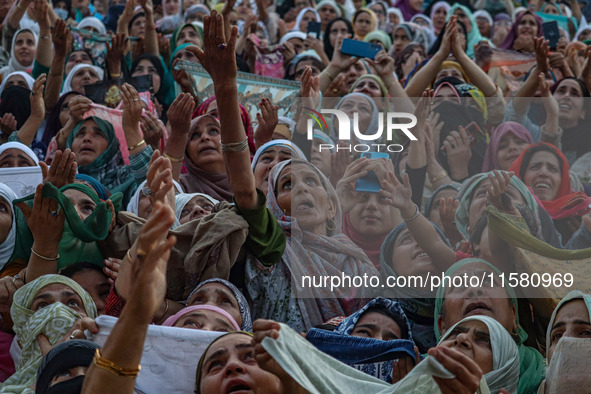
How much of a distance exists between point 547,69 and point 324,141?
1927mm

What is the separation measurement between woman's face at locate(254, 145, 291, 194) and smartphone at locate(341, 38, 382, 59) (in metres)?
1.93

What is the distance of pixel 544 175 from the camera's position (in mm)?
5434

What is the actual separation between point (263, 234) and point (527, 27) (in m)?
5.18

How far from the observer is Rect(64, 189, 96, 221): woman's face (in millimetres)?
4680

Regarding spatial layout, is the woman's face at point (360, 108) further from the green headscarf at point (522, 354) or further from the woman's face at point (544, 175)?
the green headscarf at point (522, 354)

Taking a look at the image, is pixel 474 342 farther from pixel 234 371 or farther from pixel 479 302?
pixel 234 371

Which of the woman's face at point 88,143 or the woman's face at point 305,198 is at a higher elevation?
the woman's face at point 305,198

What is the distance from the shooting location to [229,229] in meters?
4.23

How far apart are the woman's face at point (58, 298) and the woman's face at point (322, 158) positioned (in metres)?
1.60

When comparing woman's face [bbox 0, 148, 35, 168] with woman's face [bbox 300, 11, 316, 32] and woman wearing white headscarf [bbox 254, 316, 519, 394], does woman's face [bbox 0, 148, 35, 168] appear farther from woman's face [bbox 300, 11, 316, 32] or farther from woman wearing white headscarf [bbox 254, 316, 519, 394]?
woman's face [bbox 300, 11, 316, 32]

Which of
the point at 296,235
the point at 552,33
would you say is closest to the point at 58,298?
the point at 296,235

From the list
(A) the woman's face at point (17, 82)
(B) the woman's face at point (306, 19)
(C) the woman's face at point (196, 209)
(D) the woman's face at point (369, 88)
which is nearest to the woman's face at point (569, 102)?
(D) the woman's face at point (369, 88)

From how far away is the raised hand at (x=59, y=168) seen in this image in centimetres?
463

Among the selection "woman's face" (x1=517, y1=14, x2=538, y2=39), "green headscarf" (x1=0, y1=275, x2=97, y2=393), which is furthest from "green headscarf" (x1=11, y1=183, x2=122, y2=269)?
"woman's face" (x1=517, y1=14, x2=538, y2=39)
